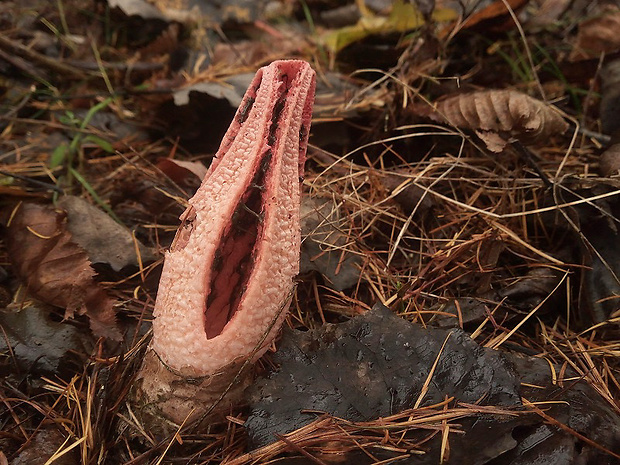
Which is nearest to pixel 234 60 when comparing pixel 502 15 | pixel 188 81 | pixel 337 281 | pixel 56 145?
pixel 188 81

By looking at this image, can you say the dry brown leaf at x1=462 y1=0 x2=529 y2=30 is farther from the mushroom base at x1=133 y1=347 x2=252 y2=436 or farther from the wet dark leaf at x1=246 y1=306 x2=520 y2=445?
the mushroom base at x1=133 y1=347 x2=252 y2=436

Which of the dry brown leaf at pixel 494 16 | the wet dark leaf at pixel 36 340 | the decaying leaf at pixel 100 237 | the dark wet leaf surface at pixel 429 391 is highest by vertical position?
the dry brown leaf at pixel 494 16

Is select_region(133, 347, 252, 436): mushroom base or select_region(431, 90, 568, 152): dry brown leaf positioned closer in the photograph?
select_region(133, 347, 252, 436): mushroom base

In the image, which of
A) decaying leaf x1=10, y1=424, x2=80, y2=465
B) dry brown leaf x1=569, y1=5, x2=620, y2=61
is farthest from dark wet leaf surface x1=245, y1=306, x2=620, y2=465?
dry brown leaf x1=569, y1=5, x2=620, y2=61

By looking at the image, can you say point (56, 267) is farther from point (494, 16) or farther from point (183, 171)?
point (494, 16)

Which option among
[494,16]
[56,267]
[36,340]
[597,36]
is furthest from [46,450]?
[597,36]

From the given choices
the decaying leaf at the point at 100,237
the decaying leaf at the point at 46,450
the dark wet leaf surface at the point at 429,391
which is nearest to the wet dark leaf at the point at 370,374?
the dark wet leaf surface at the point at 429,391

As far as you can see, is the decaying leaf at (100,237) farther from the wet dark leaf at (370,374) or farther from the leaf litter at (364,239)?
the wet dark leaf at (370,374)
